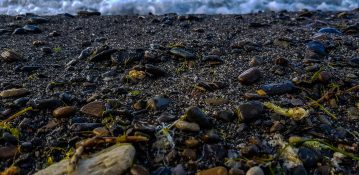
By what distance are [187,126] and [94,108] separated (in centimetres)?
71

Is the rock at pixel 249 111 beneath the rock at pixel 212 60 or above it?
beneath

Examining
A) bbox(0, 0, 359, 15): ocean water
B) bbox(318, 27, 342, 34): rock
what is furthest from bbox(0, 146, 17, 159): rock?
bbox(0, 0, 359, 15): ocean water

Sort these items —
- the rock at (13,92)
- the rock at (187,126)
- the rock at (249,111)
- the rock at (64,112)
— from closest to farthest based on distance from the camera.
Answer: the rock at (187,126)
the rock at (249,111)
the rock at (64,112)
the rock at (13,92)

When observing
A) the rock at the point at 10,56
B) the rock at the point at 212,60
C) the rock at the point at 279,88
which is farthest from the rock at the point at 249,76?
the rock at the point at 10,56

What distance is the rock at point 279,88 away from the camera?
9.27ft

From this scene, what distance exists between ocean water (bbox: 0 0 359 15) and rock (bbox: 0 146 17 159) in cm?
576

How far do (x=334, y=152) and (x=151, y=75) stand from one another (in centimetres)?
164

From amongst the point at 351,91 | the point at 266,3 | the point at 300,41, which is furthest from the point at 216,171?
the point at 266,3

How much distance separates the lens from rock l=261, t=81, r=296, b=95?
2.82m

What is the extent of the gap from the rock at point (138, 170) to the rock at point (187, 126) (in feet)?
1.33

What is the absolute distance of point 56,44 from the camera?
15.8 feet

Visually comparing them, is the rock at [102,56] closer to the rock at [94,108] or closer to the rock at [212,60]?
the rock at [212,60]

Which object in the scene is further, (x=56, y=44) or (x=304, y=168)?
(x=56, y=44)

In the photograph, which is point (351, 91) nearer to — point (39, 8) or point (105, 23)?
point (105, 23)
